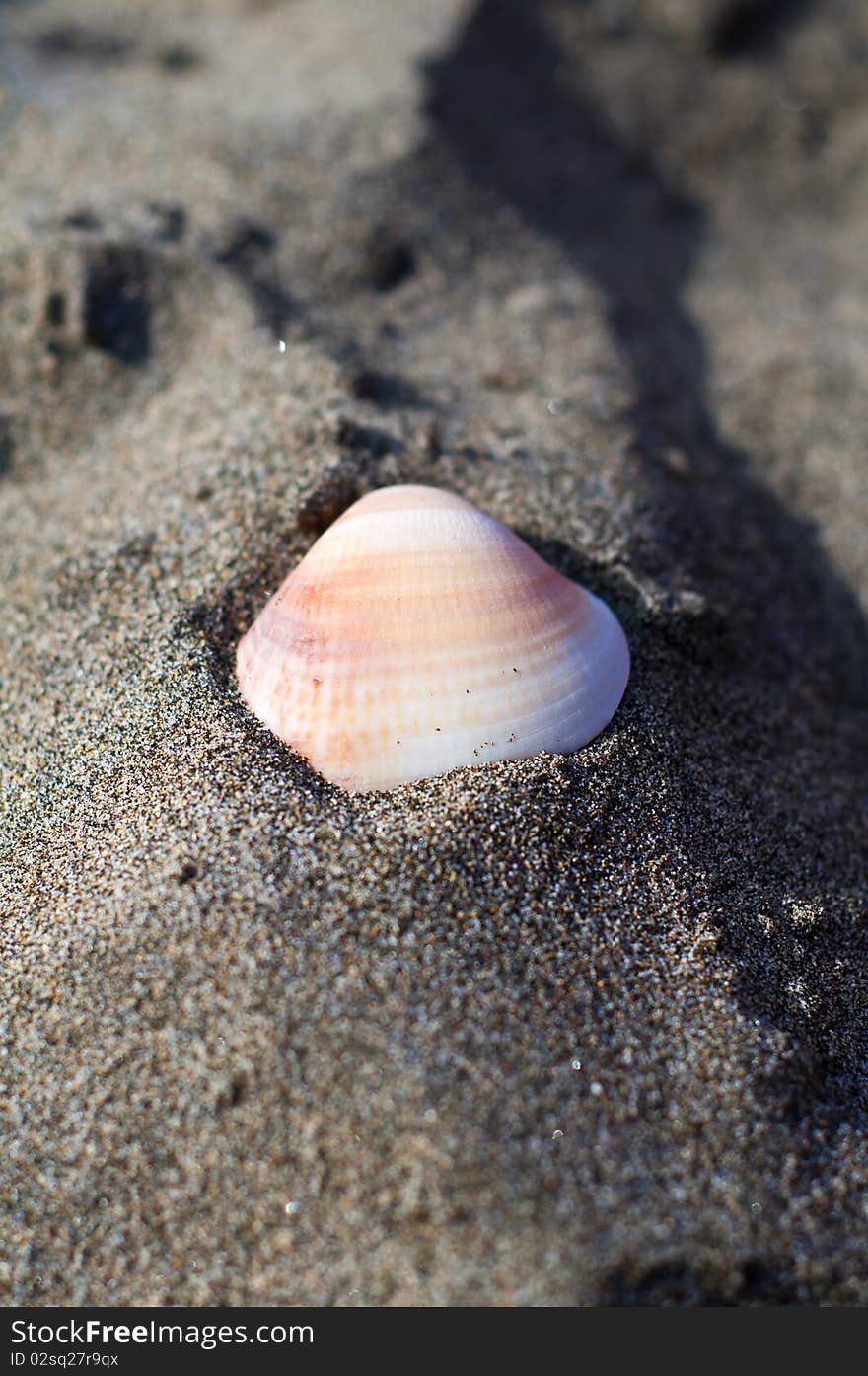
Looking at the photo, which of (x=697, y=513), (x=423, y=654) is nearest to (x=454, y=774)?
(x=423, y=654)

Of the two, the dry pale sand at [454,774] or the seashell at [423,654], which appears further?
the seashell at [423,654]

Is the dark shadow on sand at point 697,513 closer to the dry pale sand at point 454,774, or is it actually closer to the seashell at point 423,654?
the dry pale sand at point 454,774

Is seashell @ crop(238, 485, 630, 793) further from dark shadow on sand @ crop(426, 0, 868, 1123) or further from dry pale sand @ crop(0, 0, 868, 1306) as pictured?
dark shadow on sand @ crop(426, 0, 868, 1123)

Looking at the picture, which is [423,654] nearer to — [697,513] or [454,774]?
[454,774]

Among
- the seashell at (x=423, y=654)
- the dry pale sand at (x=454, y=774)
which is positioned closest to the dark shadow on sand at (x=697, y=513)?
the dry pale sand at (x=454, y=774)

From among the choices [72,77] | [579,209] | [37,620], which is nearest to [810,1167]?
[37,620]
